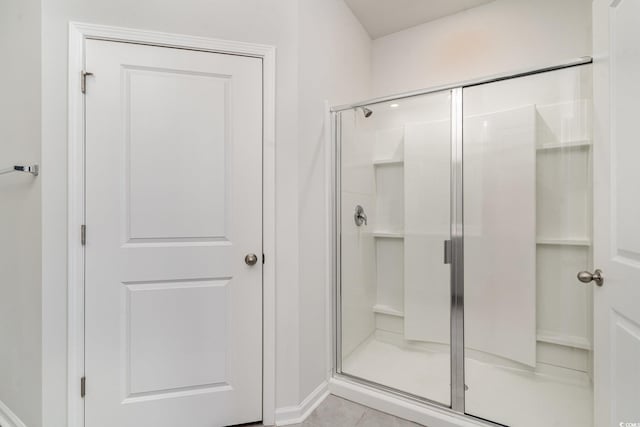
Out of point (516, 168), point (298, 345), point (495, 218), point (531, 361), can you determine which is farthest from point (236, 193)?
point (531, 361)

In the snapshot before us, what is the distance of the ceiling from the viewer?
2111 millimetres

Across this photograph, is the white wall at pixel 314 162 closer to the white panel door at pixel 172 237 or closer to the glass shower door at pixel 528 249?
the white panel door at pixel 172 237

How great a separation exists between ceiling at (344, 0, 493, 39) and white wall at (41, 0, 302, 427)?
87 centimetres

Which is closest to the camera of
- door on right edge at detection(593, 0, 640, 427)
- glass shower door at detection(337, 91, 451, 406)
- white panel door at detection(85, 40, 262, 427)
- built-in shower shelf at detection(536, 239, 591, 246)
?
door on right edge at detection(593, 0, 640, 427)

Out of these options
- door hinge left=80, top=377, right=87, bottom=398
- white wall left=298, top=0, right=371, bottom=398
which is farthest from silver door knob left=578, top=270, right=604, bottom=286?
door hinge left=80, top=377, right=87, bottom=398

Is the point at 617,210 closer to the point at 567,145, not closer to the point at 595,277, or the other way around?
the point at 595,277

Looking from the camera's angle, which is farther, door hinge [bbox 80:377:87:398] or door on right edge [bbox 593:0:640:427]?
door hinge [bbox 80:377:87:398]

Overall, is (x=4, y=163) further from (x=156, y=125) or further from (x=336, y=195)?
(x=336, y=195)

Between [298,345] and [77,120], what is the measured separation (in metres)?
1.55

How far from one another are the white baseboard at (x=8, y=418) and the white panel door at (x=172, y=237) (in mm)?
425

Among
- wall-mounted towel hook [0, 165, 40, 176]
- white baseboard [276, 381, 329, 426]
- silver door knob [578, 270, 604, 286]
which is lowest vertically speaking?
white baseboard [276, 381, 329, 426]

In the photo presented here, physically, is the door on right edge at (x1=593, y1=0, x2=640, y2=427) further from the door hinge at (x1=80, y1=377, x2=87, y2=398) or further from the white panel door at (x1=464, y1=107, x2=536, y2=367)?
the door hinge at (x1=80, y1=377, x2=87, y2=398)

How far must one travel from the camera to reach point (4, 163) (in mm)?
1532

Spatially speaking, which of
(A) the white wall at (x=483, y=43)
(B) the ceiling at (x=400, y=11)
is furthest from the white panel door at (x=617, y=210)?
(B) the ceiling at (x=400, y=11)
